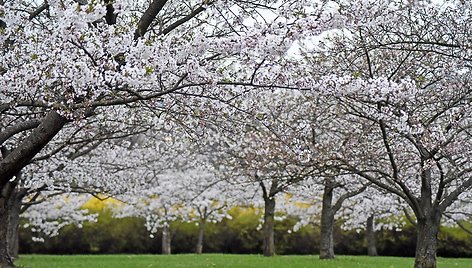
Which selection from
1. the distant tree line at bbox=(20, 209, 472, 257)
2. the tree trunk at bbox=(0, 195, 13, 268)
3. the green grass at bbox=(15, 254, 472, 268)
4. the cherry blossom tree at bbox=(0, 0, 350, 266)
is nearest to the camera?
the cherry blossom tree at bbox=(0, 0, 350, 266)

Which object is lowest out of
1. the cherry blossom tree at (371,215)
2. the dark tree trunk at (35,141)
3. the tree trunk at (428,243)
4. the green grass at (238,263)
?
the green grass at (238,263)

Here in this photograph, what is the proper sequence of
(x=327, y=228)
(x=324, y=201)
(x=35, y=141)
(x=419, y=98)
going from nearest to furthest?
(x=35, y=141)
(x=419, y=98)
(x=327, y=228)
(x=324, y=201)

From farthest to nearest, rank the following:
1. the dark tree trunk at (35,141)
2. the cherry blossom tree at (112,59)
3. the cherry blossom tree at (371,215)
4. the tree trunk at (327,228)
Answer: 1. the cherry blossom tree at (371,215)
2. the tree trunk at (327,228)
3. the dark tree trunk at (35,141)
4. the cherry blossom tree at (112,59)

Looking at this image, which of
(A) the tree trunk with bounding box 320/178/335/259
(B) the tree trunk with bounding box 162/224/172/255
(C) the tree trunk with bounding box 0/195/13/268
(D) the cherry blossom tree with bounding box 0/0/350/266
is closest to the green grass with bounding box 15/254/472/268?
(A) the tree trunk with bounding box 320/178/335/259

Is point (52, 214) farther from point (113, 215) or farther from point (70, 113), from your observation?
point (70, 113)

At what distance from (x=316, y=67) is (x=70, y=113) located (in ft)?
14.9

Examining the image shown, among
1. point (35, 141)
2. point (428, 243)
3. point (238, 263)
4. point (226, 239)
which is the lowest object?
point (238, 263)

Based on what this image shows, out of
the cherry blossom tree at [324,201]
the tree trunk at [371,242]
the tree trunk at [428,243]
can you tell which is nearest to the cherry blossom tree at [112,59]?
the cherry blossom tree at [324,201]

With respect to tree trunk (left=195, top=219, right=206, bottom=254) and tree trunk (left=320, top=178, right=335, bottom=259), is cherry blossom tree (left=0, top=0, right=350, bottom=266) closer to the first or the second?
tree trunk (left=320, top=178, right=335, bottom=259)

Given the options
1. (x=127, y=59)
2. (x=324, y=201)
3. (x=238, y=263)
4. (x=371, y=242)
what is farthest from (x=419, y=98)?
(x=371, y=242)

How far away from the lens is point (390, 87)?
5.52 meters

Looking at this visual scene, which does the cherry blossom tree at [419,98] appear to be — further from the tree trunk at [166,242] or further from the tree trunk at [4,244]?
the tree trunk at [166,242]

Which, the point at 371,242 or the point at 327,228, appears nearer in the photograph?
the point at 327,228

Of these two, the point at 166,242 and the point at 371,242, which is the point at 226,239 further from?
the point at 371,242
